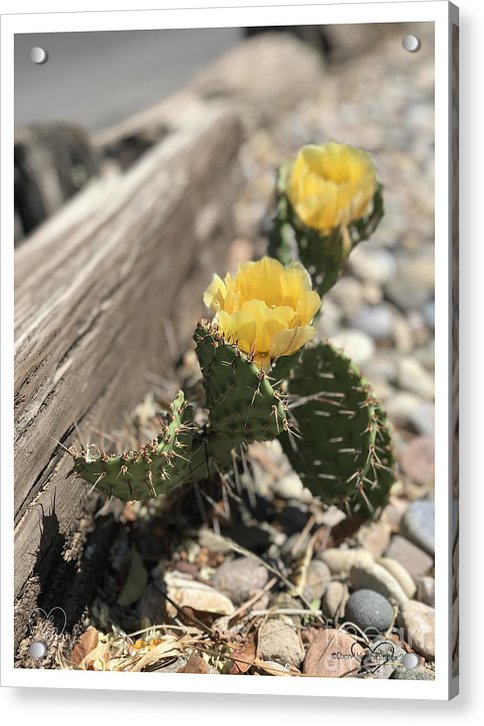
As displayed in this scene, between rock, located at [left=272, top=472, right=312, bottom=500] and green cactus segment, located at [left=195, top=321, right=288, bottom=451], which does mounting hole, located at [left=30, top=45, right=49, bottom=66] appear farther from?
rock, located at [left=272, top=472, right=312, bottom=500]

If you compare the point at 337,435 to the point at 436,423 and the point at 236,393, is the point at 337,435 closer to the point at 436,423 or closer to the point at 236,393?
the point at 436,423

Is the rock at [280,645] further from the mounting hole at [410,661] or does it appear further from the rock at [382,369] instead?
the rock at [382,369]

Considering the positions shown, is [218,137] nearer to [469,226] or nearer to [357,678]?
[469,226]

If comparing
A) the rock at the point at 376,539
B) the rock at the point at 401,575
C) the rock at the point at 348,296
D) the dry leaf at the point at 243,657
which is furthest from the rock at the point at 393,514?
the rock at the point at 348,296

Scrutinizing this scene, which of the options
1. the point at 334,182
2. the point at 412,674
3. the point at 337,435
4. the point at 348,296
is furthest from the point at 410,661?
the point at 348,296

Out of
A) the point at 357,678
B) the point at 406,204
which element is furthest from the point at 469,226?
the point at 406,204

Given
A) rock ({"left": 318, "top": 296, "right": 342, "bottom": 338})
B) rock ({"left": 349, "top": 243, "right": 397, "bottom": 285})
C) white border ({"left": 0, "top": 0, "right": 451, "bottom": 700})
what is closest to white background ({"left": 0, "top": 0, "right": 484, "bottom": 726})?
white border ({"left": 0, "top": 0, "right": 451, "bottom": 700})
